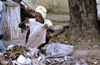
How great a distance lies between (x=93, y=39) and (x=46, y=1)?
232 inches

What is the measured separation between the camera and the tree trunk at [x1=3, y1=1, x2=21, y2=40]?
5638 millimetres

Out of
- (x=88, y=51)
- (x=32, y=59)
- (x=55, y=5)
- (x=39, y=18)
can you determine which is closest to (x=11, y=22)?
(x=39, y=18)

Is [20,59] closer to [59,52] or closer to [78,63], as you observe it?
[59,52]

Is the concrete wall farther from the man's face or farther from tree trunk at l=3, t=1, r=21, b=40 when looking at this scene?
the man's face

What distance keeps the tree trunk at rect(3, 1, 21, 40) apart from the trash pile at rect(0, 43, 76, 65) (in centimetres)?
239

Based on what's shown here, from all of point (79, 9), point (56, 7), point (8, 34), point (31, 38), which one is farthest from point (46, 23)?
point (56, 7)

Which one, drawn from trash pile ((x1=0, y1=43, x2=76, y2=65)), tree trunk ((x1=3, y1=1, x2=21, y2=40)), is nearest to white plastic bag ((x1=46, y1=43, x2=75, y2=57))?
trash pile ((x1=0, y1=43, x2=76, y2=65))

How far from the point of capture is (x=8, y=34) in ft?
19.2

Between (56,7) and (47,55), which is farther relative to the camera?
(56,7)

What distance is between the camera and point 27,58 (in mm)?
3277

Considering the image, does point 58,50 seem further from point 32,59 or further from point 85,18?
point 85,18

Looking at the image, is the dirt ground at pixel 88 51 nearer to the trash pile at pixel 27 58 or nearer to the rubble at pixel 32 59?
the rubble at pixel 32 59

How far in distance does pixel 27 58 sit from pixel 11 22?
2805mm

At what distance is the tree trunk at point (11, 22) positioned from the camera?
5638 millimetres
